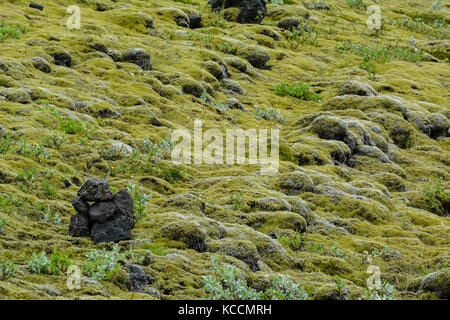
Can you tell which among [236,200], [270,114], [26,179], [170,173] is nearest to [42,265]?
[26,179]

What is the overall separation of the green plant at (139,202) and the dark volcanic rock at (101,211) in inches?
48.1

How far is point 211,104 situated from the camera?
2520cm

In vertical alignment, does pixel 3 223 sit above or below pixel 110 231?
above

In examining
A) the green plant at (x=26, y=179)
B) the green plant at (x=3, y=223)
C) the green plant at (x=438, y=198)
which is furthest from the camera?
the green plant at (x=438, y=198)

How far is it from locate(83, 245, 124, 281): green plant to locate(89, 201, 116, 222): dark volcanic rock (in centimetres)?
117

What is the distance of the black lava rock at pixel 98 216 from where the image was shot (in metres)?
11.3

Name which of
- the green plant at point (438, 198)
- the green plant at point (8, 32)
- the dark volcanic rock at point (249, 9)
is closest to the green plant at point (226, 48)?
the dark volcanic rock at point (249, 9)

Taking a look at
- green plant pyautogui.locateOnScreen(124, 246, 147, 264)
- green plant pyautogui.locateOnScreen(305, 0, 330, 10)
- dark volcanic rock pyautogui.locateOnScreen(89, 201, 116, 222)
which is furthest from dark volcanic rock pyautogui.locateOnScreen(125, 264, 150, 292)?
green plant pyautogui.locateOnScreen(305, 0, 330, 10)

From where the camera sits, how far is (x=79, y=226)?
11.5 m

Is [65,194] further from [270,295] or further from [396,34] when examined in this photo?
[396,34]

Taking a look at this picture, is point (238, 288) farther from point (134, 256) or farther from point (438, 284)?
point (438, 284)

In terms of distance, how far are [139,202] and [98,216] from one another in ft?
6.22

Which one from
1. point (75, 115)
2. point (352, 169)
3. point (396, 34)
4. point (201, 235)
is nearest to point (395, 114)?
point (352, 169)

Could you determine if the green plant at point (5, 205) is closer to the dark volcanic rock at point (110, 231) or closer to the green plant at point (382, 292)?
the dark volcanic rock at point (110, 231)
